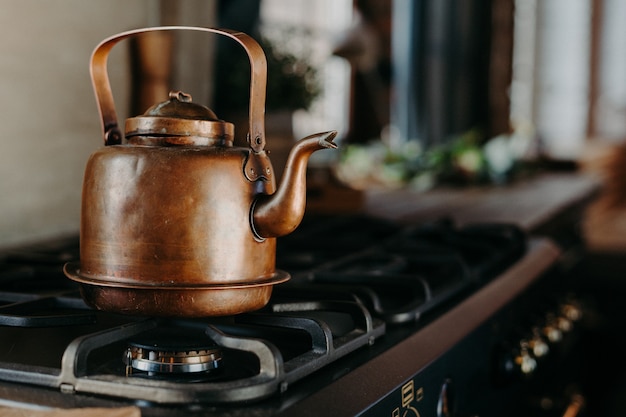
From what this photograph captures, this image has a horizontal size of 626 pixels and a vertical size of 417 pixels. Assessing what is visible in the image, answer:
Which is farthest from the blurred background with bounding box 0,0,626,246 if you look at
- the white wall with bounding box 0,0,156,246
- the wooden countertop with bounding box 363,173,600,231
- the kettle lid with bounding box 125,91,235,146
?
the kettle lid with bounding box 125,91,235,146

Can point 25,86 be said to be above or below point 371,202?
above

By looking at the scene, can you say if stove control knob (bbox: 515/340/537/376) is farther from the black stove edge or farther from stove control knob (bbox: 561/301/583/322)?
stove control knob (bbox: 561/301/583/322)

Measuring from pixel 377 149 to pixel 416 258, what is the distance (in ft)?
7.91

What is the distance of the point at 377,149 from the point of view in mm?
3596

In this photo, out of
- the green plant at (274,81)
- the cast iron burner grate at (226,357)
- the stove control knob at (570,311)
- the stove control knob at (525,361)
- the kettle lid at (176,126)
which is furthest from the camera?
the green plant at (274,81)

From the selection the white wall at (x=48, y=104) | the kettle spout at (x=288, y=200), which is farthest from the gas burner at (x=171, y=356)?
the white wall at (x=48, y=104)

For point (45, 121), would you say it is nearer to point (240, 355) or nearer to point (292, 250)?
point (292, 250)

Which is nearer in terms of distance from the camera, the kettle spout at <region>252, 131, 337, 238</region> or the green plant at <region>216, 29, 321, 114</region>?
the kettle spout at <region>252, 131, 337, 238</region>

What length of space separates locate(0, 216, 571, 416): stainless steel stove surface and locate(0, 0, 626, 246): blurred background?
0.23 metres

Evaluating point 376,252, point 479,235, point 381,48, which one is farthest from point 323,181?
point 381,48

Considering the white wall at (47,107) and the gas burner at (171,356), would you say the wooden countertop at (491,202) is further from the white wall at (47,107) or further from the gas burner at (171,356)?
the gas burner at (171,356)

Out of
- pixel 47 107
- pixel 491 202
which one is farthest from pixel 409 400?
pixel 491 202

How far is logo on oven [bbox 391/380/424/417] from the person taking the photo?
2.44ft

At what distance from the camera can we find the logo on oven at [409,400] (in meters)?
0.74
